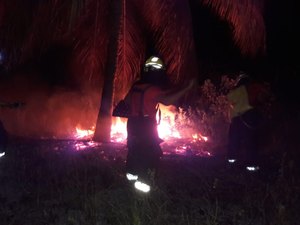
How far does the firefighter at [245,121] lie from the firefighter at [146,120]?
2.02 m

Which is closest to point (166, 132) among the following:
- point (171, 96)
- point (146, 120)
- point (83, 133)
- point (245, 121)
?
point (83, 133)

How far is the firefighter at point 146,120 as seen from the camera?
303 inches

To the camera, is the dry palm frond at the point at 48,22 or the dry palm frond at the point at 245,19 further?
the dry palm frond at the point at 245,19

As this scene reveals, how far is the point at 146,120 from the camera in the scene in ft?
25.8

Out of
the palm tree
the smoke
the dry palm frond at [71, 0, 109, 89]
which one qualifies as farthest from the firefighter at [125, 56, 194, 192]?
the smoke

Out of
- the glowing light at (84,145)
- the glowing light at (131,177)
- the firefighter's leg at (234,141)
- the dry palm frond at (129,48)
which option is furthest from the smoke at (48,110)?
the glowing light at (131,177)

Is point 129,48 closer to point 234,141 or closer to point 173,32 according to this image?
point 173,32

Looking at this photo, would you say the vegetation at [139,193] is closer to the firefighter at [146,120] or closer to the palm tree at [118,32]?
the firefighter at [146,120]

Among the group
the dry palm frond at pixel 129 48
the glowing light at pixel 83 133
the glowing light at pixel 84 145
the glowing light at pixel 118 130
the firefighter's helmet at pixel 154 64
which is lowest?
the glowing light at pixel 84 145

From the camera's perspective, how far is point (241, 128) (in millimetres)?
9664

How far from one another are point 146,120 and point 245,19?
4744mm

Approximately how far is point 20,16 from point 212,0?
417 centimetres

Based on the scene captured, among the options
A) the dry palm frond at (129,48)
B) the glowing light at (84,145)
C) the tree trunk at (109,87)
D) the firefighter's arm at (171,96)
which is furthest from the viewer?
the dry palm frond at (129,48)

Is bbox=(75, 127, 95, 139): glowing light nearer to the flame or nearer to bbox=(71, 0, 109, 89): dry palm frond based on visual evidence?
the flame
